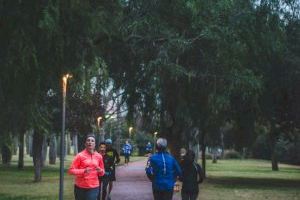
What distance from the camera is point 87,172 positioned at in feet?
37.7

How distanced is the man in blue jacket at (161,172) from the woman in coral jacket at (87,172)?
1031 mm

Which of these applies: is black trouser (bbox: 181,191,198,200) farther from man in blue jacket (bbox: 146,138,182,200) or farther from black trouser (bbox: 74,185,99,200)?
black trouser (bbox: 74,185,99,200)

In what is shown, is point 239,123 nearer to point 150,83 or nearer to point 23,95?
point 150,83

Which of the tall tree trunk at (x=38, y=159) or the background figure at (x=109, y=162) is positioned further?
the tall tree trunk at (x=38, y=159)

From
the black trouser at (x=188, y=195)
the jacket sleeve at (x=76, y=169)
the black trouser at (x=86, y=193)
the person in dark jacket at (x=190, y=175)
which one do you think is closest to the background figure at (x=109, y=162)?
the black trouser at (x=188, y=195)

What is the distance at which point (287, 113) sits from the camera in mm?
35344

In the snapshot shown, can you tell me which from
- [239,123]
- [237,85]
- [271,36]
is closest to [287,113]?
[239,123]

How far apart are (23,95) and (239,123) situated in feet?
77.1

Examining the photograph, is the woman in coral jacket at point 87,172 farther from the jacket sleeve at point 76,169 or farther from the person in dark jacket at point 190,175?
the person in dark jacket at point 190,175

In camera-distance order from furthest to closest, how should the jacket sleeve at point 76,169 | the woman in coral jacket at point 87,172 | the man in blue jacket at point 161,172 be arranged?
the man in blue jacket at point 161,172 < the woman in coral jacket at point 87,172 < the jacket sleeve at point 76,169

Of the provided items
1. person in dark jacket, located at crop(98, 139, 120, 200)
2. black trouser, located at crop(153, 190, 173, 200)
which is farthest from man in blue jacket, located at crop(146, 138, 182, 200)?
person in dark jacket, located at crop(98, 139, 120, 200)

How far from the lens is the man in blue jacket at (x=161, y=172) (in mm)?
12180

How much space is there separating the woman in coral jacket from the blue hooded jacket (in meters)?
1.02

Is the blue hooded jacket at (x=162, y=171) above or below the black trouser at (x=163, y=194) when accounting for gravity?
above
